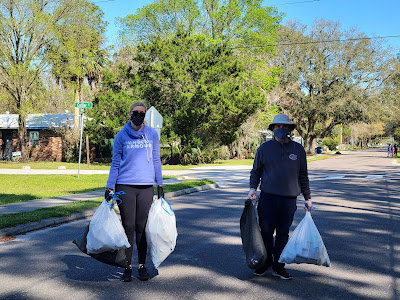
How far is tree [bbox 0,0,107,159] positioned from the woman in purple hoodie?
1156 inches

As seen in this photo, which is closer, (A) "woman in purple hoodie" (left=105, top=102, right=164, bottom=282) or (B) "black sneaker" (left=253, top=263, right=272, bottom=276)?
(A) "woman in purple hoodie" (left=105, top=102, right=164, bottom=282)

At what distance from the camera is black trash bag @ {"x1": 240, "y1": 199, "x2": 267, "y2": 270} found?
15.8 ft

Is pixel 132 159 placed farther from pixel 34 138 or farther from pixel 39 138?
→ pixel 34 138

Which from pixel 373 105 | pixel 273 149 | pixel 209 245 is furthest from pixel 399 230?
pixel 373 105

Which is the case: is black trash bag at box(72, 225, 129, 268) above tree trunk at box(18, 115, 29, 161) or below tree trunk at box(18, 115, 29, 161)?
below

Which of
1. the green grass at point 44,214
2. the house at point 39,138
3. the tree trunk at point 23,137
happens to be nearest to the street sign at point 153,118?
the green grass at point 44,214

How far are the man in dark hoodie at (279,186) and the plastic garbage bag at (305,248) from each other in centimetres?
20

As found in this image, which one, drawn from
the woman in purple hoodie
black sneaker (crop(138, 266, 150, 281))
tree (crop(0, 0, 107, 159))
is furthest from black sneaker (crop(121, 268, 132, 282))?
tree (crop(0, 0, 107, 159))

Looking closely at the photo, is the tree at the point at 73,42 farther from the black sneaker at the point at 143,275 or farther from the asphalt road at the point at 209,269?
the black sneaker at the point at 143,275

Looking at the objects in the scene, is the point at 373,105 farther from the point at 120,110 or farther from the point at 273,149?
the point at 273,149

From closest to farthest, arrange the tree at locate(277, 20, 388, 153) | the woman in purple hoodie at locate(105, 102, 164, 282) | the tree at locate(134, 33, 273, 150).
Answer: the woman in purple hoodie at locate(105, 102, 164, 282), the tree at locate(134, 33, 273, 150), the tree at locate(277, 20, 388, 153)

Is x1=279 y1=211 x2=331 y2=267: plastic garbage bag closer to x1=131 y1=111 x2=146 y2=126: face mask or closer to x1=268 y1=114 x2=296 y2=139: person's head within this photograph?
x1=268 y1=114 x2=296 y2=139: person's head

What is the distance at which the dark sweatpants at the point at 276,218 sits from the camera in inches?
196

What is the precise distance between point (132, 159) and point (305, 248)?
215cm
